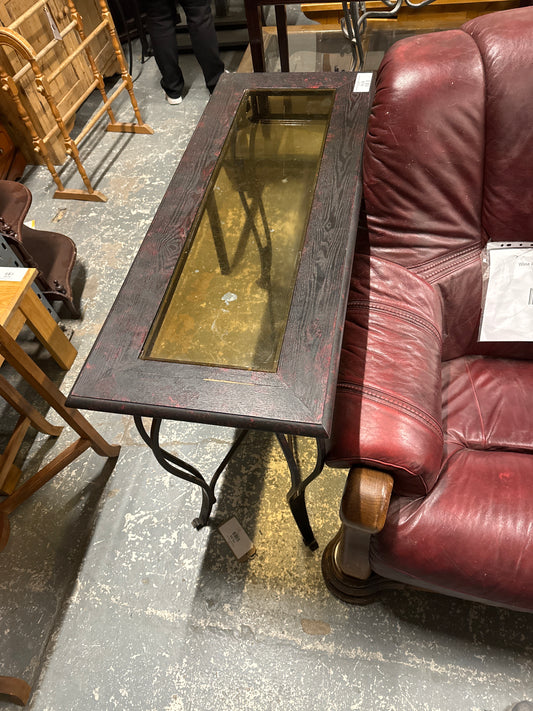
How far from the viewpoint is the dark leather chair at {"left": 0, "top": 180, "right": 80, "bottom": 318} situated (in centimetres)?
169

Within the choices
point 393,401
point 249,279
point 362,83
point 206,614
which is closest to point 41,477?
point 206,614

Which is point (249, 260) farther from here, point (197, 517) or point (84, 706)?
point (84, 706)

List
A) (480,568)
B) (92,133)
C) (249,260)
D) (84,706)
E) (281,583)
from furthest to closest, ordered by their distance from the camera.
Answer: (92,133) → (281,583) → (84,706) → (249,260) → (480,568)

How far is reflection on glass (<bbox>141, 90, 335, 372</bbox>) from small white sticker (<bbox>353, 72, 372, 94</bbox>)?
71 millimetres

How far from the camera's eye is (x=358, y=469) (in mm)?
937

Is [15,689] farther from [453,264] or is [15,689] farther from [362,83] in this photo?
[362,83]

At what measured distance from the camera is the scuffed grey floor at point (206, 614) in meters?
1.18

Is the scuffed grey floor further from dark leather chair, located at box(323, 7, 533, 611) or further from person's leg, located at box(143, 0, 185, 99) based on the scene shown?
person's leg, located at box(143, 0, 185, 99)

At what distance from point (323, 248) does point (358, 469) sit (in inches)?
Answer: 17.7

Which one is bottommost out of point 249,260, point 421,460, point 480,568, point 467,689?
point 467,689

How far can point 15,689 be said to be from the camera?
1160mm

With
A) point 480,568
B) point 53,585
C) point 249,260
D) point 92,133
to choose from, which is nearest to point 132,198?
point 92,133

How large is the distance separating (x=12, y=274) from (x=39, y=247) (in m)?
0.70

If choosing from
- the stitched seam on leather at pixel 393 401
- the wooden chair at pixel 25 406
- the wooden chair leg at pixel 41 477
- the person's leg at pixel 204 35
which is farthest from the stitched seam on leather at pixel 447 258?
the person's leg at pixel 204 35
